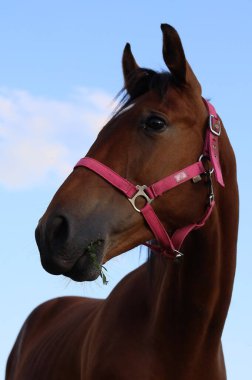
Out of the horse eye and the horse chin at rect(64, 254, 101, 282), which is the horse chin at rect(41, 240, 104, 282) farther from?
the horse eye

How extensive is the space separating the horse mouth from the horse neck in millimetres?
844

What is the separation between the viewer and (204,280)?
5191 mm

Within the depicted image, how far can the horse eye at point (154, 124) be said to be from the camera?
4949mm

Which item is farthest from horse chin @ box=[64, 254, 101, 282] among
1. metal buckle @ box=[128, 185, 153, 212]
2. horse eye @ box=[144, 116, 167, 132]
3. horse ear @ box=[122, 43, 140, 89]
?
horse ear @ box=[122, 43, 140, 89]

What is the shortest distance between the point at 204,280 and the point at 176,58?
5.01 feet

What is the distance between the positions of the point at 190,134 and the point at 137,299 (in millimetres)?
1290

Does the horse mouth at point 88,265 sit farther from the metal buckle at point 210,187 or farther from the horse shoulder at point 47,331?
the horse shoulder at point 47,331

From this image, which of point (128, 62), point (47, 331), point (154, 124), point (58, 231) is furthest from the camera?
point (47, 331)

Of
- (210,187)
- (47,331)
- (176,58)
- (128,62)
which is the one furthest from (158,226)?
(47,331)

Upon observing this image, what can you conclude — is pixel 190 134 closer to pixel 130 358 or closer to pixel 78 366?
pixel 130 358

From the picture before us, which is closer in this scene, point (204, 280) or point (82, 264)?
point (82, 264)

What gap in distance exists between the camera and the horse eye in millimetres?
4949

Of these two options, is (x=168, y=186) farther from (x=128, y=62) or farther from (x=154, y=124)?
(x=128, y=62)

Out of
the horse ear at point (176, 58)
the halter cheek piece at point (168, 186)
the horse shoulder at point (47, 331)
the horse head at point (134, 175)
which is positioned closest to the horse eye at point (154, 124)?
the horse head at point (134, 175)
